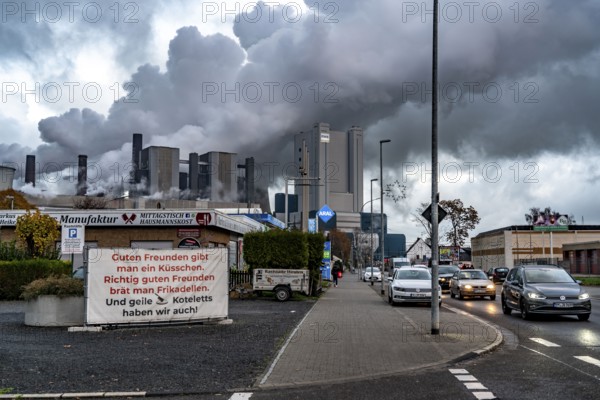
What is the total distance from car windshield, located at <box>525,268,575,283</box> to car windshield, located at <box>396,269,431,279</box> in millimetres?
6964

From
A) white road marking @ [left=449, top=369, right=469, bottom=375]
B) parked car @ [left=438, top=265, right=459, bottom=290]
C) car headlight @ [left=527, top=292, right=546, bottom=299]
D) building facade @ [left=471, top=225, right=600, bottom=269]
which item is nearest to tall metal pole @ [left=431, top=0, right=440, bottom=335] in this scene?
white road marking @ [left=449, top=369, right=469, bottom=375]

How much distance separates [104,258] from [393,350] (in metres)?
7.17

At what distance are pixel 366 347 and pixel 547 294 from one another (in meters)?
8.25

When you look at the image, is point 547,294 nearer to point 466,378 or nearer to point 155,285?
point 466,378

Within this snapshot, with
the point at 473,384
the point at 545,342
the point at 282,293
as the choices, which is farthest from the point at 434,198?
the point at 282,293

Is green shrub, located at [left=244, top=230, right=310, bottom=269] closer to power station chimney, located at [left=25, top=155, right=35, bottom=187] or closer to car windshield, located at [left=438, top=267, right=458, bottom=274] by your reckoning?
car windshield, located at [left=438, top=267, right=458, bottom=274]

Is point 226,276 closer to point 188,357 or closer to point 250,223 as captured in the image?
point 188,357

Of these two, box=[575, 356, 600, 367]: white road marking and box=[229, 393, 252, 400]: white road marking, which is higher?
box=[229, 393, 252, 400]: white road marking

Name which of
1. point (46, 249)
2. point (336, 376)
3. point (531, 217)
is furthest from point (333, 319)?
point (531, 217)

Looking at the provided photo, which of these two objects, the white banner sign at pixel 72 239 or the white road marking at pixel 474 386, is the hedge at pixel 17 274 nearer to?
the white banner sign at pixel 72 239

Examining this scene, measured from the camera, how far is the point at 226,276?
16234 mm

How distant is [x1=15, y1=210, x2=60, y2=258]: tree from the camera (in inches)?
1050

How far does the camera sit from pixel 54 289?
1566 cm

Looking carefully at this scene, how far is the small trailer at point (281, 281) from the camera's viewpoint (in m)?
26.8
